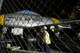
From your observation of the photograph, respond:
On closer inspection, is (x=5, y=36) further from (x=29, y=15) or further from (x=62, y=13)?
(x=62, y=13)

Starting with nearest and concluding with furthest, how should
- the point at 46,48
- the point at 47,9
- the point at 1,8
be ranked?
the point at 46,48 < the point at 47,9 < the point at 1,8

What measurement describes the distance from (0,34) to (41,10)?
12.0 inches

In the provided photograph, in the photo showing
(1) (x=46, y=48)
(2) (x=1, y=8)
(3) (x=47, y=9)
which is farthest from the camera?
(2) (x=1, y=8)

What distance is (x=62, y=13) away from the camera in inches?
42.4

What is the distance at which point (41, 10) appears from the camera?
1.15m

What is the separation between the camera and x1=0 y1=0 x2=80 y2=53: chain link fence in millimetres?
1007

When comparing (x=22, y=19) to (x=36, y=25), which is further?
(x=22, y=19)

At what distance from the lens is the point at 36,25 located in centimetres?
97

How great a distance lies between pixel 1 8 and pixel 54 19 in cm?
42

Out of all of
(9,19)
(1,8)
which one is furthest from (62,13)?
(1,8)

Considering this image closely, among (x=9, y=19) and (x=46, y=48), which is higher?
(x=9, y=19)

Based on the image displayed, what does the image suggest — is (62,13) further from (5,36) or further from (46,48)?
(5,36)

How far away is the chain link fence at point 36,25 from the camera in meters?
1.01

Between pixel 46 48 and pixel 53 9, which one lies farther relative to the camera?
pixel 53 9
